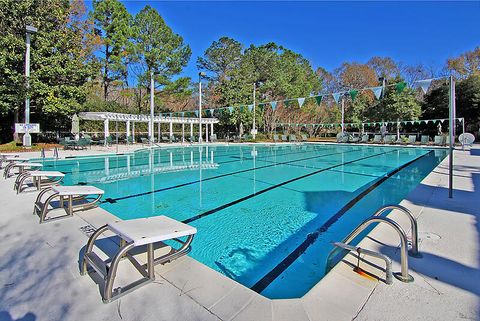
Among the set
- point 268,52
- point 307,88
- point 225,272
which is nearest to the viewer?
point 225,272

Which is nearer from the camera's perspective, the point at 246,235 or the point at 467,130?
the point at 246,235

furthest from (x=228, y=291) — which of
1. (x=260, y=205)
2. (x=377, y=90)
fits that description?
(x=377, y=90)

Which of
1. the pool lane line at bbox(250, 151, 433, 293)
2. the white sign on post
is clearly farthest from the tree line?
the pool lane line at bbox(250, 151, 433, 293)

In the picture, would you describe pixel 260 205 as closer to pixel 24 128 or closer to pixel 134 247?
pixel 134 247

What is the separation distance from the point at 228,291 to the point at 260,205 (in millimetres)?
3565

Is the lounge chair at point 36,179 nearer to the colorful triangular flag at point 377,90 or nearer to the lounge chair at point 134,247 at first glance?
the lounge chair at point 134,247

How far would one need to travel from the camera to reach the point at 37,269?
8.30 feet

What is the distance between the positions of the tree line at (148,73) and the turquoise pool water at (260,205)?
28.3 feet

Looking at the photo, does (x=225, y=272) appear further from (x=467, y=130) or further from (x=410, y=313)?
(x=467, y=130)

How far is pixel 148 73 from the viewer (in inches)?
1003

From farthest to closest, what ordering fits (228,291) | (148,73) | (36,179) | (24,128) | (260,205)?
(148,73) < (24,128) < (36,179) < (260,205) < (228,291)

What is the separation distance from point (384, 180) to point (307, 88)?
85.1 feet

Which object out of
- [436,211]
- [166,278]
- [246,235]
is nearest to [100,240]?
[166,278]

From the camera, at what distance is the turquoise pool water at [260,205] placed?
334 cm
